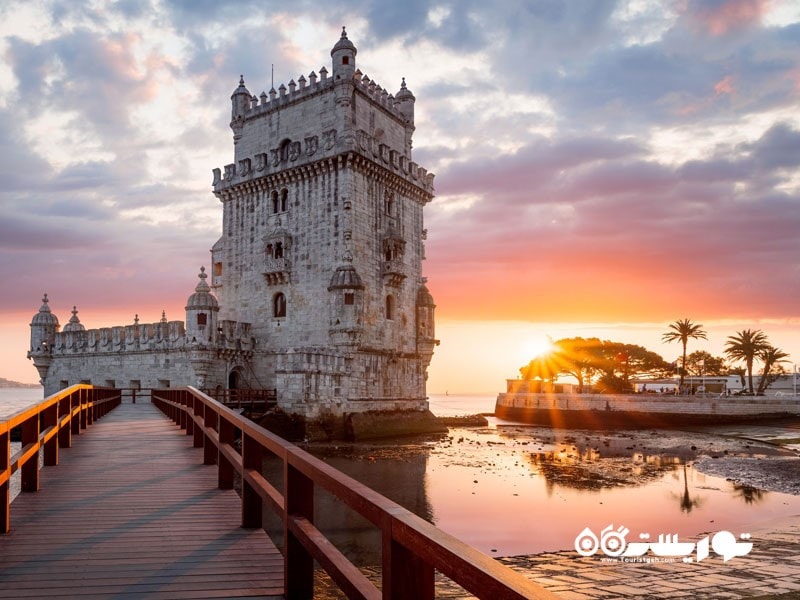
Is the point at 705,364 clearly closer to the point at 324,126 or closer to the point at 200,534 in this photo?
the point at 324,126

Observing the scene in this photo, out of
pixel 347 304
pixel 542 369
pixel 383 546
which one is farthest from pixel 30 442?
pixel 542 369

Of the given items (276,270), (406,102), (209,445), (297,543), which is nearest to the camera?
(297,543)

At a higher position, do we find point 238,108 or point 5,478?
point 238,108

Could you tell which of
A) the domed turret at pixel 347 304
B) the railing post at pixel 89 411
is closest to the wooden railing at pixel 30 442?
the railing post at pixel 89 411

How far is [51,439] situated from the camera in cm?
1072

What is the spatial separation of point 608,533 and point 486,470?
39.7 ft

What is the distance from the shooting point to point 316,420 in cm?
3609

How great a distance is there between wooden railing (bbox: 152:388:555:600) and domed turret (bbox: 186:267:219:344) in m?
32.5

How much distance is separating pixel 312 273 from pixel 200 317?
7.00m

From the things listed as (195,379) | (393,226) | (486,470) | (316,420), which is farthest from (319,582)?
(393,226)

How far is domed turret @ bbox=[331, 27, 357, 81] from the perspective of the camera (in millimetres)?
40562

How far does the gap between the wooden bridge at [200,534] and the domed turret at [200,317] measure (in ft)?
90.7

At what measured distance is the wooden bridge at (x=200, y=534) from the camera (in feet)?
9.70

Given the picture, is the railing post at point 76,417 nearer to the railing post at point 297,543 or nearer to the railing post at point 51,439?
the railing post at point 51,439
